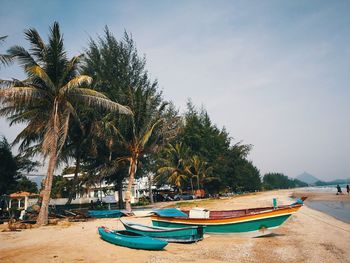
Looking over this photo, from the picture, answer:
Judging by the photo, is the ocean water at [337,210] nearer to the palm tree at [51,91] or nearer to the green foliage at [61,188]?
the palm tree at [51,91]

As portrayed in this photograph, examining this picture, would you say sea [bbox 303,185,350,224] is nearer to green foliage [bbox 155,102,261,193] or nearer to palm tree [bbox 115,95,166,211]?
palm tree [bbox 115,95,166,211]

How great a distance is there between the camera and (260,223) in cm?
1262

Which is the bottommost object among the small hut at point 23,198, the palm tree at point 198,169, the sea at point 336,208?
the sea at point 336,208

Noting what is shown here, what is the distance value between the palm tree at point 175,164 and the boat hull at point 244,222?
114ft

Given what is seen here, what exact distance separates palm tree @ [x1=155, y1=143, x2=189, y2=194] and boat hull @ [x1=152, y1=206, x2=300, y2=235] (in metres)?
34.6

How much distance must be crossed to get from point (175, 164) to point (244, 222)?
37.5 metres

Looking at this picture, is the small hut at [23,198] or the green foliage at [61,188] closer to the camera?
the small hut at [23,198]

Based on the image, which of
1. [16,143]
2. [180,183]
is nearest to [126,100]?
[16,143]

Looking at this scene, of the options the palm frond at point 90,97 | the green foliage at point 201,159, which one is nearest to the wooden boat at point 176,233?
the palm frond at point 90,97

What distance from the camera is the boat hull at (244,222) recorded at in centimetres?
1233

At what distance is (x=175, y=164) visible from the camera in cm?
5009

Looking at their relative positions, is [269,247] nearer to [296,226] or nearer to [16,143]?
[296,226]

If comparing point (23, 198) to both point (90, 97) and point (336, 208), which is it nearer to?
point (90, 97)

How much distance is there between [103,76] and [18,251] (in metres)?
23.5
